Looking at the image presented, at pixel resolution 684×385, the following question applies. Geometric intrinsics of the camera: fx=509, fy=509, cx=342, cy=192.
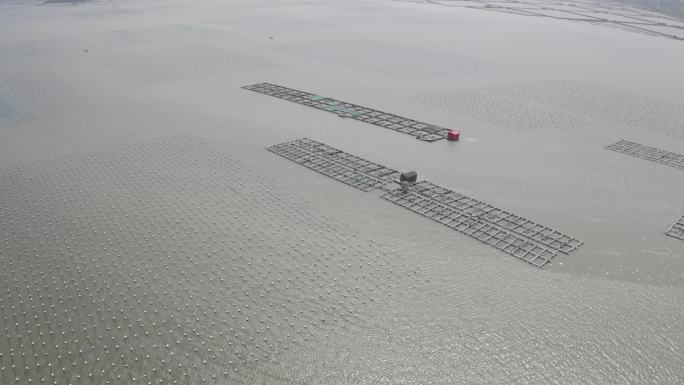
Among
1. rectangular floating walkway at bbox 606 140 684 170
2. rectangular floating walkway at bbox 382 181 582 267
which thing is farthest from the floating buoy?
rectangular floating walkway at bbox 606 140 684 170

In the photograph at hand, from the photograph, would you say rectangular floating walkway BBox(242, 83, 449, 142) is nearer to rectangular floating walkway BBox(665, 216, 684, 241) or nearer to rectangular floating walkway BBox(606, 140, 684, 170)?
rectangular floating walkway BBox(606, 140, 684, 170)

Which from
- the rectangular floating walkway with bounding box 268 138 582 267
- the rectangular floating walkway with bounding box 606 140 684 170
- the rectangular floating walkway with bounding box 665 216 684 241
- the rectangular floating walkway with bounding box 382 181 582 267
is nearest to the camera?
the rectangular floating walkway with bounding box 382 181 582 267

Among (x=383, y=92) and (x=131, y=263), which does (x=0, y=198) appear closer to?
(x=131, y=263)

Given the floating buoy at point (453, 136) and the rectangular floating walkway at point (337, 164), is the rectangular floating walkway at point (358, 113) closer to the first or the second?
the floating buoy at point (453, 136)

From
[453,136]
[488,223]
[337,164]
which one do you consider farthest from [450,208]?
[453,136]

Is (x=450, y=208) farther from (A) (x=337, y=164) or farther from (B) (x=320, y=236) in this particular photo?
(A) (x=337, y=164)

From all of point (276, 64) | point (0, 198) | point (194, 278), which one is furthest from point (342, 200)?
point (276, 64)
